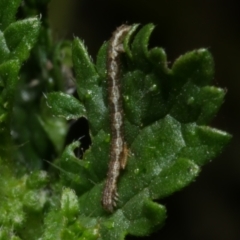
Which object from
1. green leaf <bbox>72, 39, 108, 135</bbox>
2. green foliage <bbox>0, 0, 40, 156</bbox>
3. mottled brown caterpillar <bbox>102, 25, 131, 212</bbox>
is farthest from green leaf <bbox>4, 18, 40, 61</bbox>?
mottled brown caterpillar <bbox>102, 25, 131, 212</bbox>

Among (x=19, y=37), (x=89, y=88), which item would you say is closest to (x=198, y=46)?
(x=89, y=88)

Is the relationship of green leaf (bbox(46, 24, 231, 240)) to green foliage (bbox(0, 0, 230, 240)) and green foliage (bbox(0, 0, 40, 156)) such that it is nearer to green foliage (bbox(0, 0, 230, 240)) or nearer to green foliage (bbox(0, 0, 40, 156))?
green foliage (bbox(0, 0, 230, 240))

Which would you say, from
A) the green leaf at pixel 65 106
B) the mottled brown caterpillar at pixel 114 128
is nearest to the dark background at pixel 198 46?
the green leaf at pixel 65 106

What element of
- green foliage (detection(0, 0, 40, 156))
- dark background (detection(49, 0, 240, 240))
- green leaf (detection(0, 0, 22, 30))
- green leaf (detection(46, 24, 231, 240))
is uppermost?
green leaf (detection(0, 0, 22, 30))

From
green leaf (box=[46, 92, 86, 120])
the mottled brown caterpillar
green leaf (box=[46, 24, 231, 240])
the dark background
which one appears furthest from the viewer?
the dark background

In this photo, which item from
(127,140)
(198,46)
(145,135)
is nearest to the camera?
(145,135)

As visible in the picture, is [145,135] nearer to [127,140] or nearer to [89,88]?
[127,140]

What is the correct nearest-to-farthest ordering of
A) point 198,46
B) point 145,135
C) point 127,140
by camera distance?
point 145,135 < point 127,140 < point 198,46
